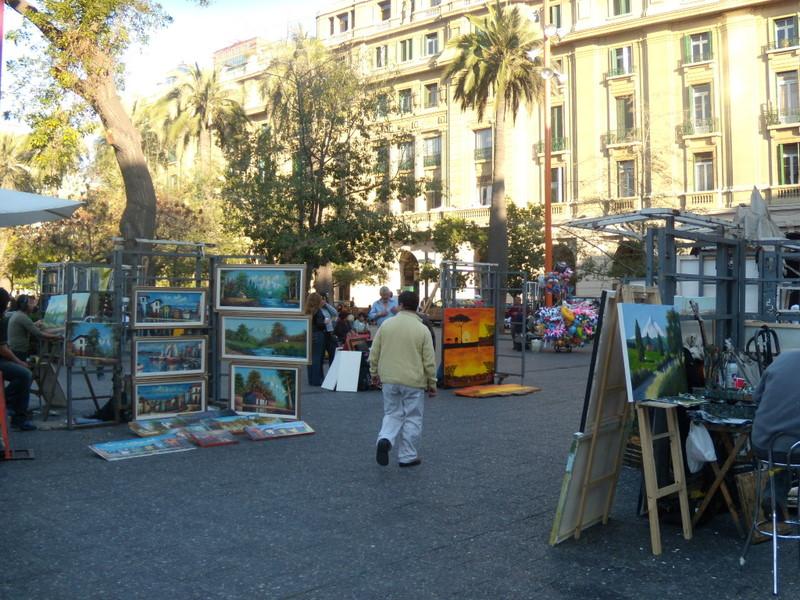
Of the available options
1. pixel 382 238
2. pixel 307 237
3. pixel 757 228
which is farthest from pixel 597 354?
pixel 382 238

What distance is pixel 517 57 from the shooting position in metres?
33.2

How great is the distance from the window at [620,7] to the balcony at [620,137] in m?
5.82

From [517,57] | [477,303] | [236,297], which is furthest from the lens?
[517,57]

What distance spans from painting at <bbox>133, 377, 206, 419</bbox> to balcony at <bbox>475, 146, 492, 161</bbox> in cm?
3740

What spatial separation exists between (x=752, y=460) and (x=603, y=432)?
0.99 m

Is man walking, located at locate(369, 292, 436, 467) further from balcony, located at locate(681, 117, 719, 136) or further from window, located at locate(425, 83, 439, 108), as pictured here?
window, located at locate(425, 83, 439, 108)

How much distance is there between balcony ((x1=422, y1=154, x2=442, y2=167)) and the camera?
47700 millimetres

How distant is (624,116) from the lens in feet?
134

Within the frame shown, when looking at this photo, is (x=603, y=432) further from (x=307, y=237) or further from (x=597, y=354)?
(x=307, y=237)

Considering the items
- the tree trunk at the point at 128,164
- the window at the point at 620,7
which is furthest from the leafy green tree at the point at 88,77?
the window at the point at 620,7

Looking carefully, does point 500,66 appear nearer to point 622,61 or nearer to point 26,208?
point 622,61

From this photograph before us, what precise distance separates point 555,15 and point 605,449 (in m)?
41.3

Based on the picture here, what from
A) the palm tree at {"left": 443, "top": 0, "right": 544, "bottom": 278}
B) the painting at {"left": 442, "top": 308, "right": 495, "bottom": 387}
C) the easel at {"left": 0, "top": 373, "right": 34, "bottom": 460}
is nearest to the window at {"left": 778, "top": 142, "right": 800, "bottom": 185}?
the palm tree at {"left": 443, "top": 0, "right": 544, "bottom": 278}

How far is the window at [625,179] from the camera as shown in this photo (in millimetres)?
40219
